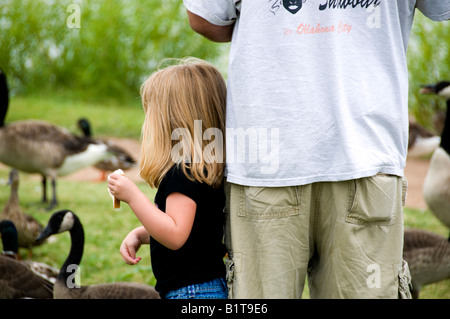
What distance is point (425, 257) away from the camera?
3.61 meters

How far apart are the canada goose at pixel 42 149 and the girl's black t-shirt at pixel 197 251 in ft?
13.9

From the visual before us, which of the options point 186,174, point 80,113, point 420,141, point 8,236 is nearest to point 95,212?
point 8,236

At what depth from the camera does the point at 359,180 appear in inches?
68.9

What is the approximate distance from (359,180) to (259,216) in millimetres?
356

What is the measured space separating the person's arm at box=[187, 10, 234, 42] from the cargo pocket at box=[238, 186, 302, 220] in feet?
1.97

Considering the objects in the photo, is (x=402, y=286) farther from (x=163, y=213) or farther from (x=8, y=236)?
(x=8, y=236)

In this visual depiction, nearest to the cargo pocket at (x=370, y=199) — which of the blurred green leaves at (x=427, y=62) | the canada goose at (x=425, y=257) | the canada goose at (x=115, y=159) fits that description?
the canada goose at (x=425, y=257)

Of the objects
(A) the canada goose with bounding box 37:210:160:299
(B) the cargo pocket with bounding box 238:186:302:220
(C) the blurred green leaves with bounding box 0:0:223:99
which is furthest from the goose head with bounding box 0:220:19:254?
(C) the blurred green leaves with bounding box 0:0:223:99

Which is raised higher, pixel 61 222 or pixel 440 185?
pixel 440 185

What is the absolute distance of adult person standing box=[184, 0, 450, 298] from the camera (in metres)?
1.74

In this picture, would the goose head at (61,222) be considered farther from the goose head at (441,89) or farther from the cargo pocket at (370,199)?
the goose head at (441,89)

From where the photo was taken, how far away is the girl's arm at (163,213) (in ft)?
6.06

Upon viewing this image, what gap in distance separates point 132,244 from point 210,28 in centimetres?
90
